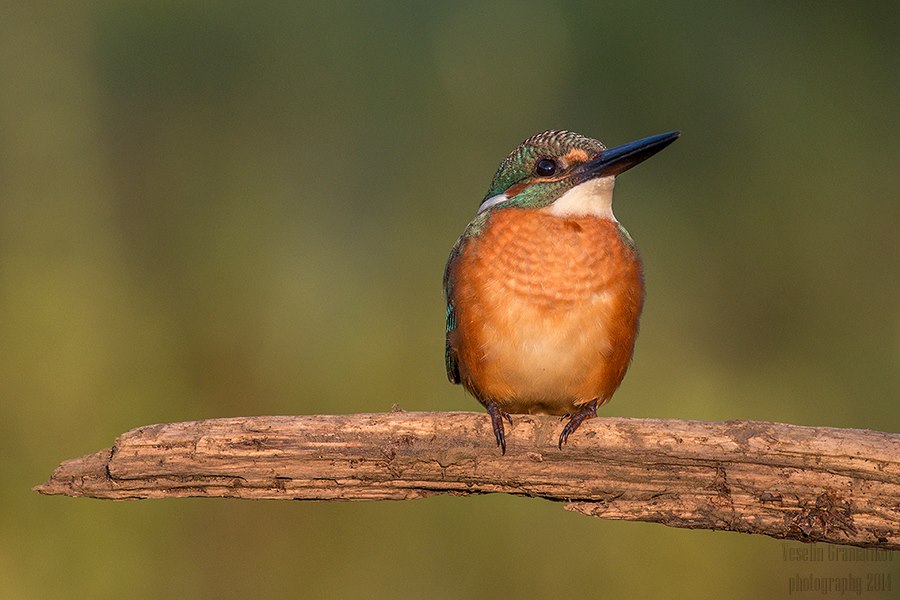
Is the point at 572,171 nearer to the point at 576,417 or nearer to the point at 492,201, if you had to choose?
the point at 492,201

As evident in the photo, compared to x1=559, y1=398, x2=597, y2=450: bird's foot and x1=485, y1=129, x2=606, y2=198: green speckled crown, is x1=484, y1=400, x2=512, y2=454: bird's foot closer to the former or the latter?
x1=559, y1=398, x2=597, y2=450: bird's foot

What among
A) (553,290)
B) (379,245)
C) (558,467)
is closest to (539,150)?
(553,290)

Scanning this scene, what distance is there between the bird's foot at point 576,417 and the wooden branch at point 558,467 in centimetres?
2

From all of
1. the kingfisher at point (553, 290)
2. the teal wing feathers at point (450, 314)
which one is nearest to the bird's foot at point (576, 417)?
the kingfisher at point (553, 290)

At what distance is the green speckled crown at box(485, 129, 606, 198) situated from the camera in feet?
10.2

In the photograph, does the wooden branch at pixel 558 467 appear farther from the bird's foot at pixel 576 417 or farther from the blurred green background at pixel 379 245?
the blurred green background at pixel 379 245

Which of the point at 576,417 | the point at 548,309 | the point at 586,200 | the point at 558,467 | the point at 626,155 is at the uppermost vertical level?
the point at 626,155

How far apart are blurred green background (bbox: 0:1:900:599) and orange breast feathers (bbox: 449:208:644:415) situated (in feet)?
4.84

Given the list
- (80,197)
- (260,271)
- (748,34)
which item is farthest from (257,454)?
(748,34)

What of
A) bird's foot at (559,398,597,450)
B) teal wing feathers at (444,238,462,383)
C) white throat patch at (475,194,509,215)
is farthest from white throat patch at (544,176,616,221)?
bird's foot at (559,398,597,450)

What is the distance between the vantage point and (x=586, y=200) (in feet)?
10.2

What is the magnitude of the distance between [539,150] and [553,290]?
1.55 feet

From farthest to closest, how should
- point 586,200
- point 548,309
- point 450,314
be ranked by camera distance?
point 450,314
point 586,200
point 548,309

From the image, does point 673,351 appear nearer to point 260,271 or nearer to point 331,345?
point 331,345
